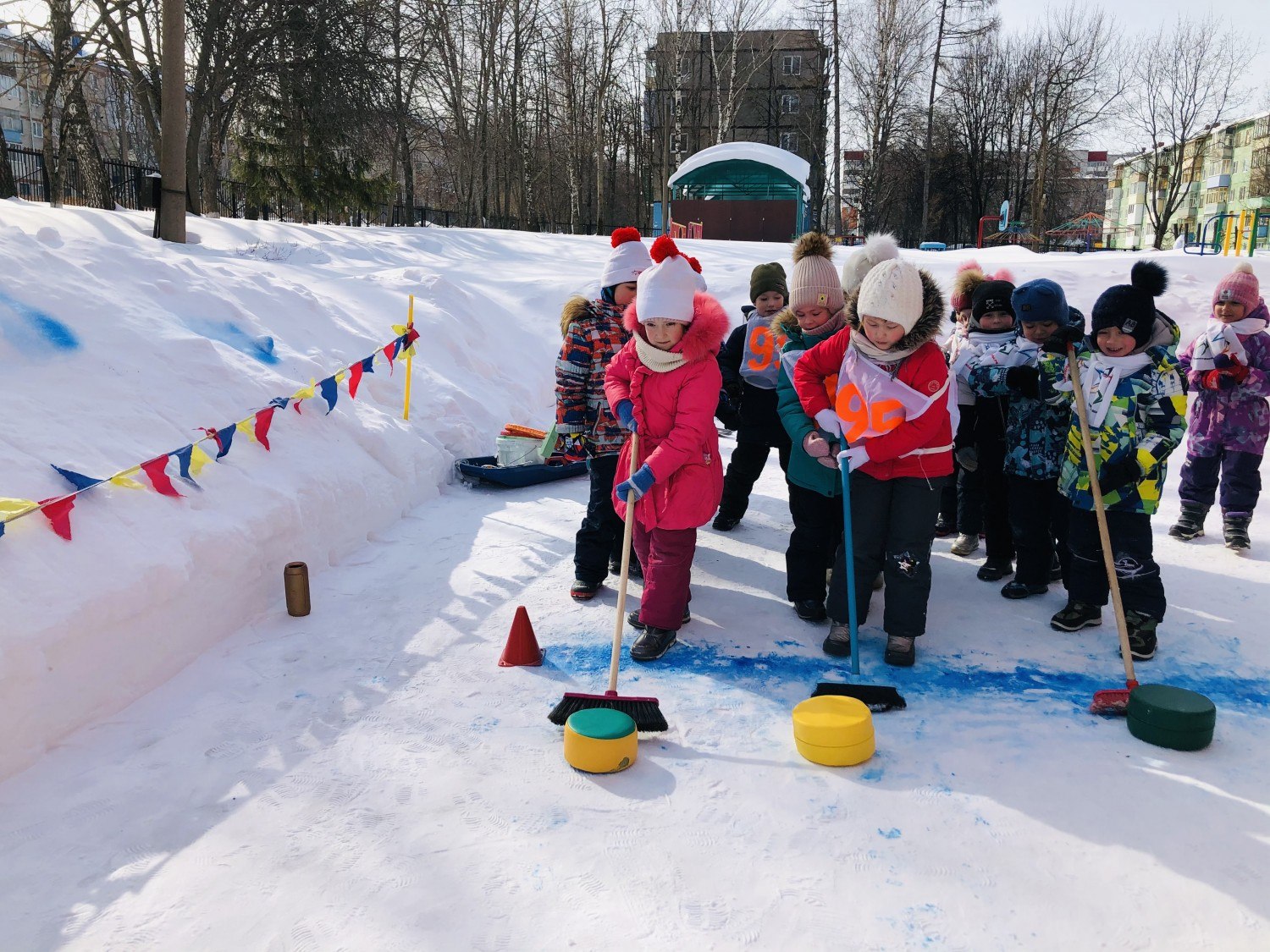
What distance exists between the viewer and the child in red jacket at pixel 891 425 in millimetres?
3609

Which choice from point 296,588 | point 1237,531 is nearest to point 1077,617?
point 1237,531

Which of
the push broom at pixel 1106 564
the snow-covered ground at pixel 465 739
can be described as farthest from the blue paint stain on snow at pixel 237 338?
the push broom at pixel 1106 564

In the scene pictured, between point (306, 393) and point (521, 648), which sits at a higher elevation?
point (306, 393)

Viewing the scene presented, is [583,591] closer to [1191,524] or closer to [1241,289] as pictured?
[1191,524]

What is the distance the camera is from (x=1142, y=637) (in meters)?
3.82

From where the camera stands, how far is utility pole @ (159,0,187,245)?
32.6 feet

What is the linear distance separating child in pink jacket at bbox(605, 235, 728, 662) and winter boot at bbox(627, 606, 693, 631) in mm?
50

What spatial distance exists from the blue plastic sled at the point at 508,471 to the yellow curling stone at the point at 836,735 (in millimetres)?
3637

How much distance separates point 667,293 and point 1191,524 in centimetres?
391

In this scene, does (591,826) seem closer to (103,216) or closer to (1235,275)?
(1235,275)

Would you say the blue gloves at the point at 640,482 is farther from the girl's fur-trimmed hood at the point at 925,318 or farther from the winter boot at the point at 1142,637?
the winter boot at the point at 1142,637

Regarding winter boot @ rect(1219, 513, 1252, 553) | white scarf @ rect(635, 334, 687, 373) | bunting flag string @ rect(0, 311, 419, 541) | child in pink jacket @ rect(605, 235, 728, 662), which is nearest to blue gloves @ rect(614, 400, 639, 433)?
child in pink jacket @ rect(605, 235, 728, 662)

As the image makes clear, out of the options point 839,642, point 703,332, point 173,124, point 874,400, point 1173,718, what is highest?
point 173,124

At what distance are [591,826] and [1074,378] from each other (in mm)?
2705
